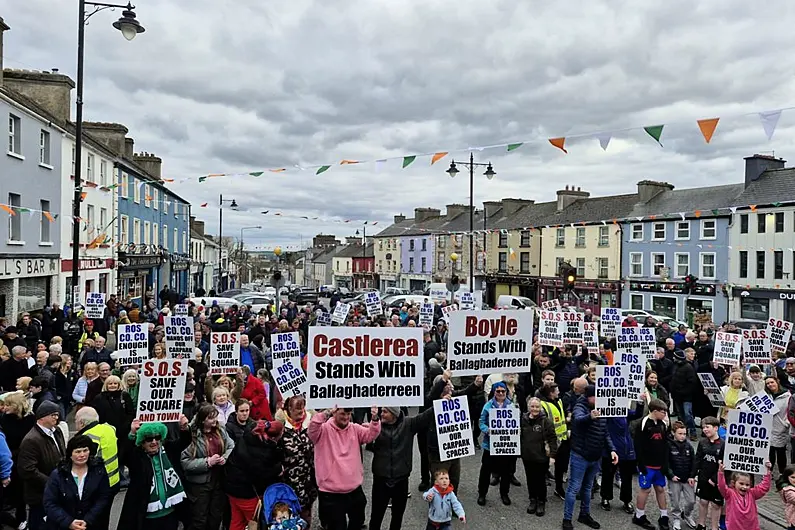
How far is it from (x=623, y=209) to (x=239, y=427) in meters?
38.4

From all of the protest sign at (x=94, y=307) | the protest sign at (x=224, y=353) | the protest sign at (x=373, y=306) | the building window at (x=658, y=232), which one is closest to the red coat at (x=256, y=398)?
the protest sign at (x=224, y=353)

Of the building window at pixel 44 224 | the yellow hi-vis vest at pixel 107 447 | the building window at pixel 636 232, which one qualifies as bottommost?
the yellow hi-vis vest at pixel 107 447

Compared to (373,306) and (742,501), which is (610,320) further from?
(742,501)

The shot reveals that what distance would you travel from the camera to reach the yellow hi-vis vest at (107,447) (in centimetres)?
518

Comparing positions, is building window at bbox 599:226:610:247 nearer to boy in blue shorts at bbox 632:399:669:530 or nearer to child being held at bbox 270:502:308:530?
boy in blue shorts at bbox 632:399:669:530

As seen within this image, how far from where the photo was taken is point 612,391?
279 inches

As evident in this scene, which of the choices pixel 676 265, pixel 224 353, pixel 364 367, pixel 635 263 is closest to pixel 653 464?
pixel 364 367

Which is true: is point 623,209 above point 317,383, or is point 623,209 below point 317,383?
above

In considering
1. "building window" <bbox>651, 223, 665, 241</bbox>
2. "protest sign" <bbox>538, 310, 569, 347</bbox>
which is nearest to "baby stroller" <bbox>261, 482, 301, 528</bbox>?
"protest sign" <bbox>538, 310, 569, 347</bbox>

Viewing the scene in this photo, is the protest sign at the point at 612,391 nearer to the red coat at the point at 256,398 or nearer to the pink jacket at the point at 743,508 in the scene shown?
the pink jacket at the point at 743,508

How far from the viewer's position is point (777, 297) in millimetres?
31016

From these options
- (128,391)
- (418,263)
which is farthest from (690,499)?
(418,263)

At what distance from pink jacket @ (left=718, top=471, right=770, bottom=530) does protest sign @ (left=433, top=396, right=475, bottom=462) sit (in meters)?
2.60

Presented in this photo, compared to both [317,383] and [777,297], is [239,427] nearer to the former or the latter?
[317,383]
